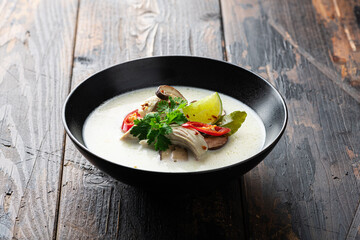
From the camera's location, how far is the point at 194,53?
8.18ft

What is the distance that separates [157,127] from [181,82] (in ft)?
1.77

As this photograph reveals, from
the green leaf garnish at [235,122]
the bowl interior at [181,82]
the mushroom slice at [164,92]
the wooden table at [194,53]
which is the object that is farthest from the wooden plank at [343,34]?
the mushroom slice at [164,92]

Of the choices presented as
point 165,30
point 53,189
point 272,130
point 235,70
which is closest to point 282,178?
point 272,130

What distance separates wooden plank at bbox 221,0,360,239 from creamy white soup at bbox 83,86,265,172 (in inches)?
5.8

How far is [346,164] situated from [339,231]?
1.20 ft

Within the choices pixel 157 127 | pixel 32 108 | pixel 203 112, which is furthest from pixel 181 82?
pixel 32 108

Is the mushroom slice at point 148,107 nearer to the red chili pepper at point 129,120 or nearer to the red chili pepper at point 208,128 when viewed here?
the red chili pepper at point 129,120

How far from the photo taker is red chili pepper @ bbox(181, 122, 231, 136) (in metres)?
1.63

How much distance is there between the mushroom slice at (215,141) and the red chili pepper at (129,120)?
0.96 feet

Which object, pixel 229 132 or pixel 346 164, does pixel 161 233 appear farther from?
pixel 346 164

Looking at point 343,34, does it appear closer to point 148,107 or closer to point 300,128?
point 300,128

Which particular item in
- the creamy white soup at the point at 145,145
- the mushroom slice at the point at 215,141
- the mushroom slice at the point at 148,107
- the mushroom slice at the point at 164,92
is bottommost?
the creamy white soup at the point at 145,145

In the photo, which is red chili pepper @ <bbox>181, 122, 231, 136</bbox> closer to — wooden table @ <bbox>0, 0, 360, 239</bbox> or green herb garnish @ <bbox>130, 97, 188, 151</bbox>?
green herb garnish @ <bbox>130, 97, 188, 151</bbox>

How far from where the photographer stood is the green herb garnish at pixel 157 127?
1.57 meters
